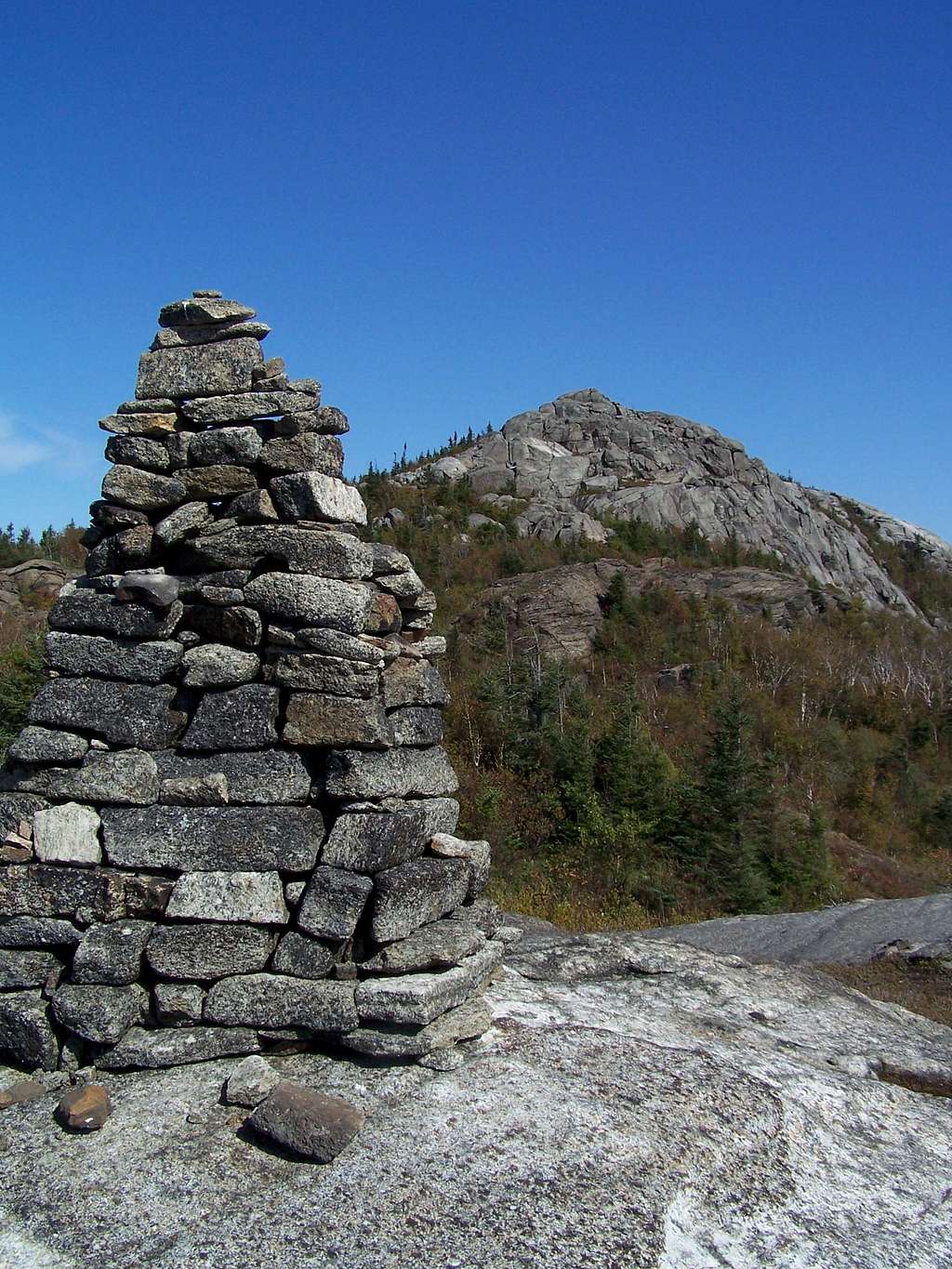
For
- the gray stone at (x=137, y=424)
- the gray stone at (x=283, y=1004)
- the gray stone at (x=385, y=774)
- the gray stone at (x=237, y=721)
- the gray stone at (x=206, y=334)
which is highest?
the gray stone at (x=206, y=334)

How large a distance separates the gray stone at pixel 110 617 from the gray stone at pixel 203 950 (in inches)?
76.9

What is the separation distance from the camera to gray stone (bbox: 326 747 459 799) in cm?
643

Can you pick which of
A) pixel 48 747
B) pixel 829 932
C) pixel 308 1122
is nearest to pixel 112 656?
pixel 48 747

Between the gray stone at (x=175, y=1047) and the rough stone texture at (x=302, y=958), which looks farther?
the rough stone texture at (x=302, y=958)

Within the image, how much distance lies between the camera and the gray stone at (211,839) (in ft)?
20.4

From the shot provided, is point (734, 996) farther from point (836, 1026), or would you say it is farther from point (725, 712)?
point (725, 712)

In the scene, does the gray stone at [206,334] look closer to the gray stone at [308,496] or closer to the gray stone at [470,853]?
the gray stone at [308,496]

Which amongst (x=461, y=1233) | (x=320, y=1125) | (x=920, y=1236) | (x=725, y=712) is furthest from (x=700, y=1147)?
(x=725, y=712)

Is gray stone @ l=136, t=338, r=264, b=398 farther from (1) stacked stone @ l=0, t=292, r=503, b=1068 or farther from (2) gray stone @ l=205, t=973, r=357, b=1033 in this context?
(2) gray stone @ l=205, t=973, r=357, b=1033

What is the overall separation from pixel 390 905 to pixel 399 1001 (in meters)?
0.58

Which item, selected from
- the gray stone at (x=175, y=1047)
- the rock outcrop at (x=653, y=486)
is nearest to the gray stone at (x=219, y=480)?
the gray stone at (x=175, y=1047)

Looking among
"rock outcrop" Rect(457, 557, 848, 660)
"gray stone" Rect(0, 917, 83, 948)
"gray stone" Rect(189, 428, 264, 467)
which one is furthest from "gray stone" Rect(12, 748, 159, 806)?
"rock outcrop" Rect(457, 557, 848, 660)

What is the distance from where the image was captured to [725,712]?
104 ft

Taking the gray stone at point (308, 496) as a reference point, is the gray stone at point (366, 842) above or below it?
below
